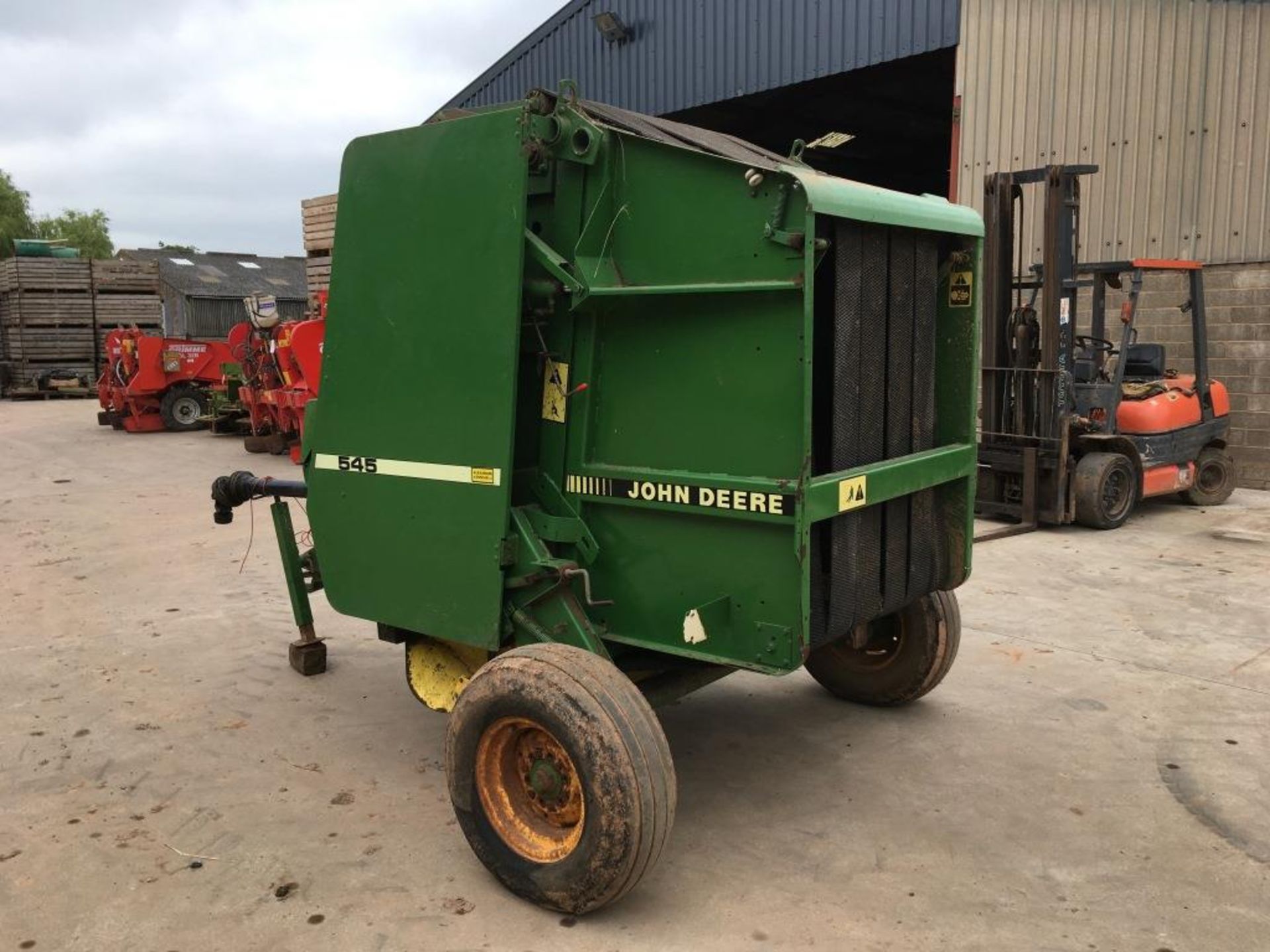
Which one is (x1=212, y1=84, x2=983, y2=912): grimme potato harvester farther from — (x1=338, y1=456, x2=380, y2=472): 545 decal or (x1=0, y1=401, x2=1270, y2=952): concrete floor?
(x1=0, y1=401, x2=1270, y2=952): concrete floor

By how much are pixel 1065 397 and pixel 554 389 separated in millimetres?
6115

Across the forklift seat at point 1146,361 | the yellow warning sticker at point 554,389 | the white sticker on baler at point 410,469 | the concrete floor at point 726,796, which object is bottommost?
the concrete floor at point 726,796

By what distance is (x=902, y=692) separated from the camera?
164 inches

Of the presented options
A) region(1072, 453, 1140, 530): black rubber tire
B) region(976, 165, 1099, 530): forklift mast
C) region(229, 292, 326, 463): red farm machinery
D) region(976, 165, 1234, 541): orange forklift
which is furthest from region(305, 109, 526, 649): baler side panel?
region(229, 292, 326, 463): red farm machinery

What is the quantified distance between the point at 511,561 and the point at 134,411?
51.0 ft

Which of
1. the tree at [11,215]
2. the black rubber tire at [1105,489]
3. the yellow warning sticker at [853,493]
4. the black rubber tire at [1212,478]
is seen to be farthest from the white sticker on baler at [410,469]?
the tree at [11,215]

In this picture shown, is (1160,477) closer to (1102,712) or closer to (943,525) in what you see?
(1102,712)

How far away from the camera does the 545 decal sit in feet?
11.4

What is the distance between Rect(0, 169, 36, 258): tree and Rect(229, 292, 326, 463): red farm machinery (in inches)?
Result: 1122

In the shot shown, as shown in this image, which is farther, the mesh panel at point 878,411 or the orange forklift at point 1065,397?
the orange forklift at point 1065,397

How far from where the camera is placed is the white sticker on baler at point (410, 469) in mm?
3178

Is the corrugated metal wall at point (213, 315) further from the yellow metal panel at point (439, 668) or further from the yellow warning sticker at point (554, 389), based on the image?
the yellow warning sticker at point (554, 389)

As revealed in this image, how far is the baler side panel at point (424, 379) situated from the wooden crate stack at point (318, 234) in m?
11.7

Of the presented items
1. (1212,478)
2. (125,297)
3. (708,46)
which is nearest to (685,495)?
(1212,478)
